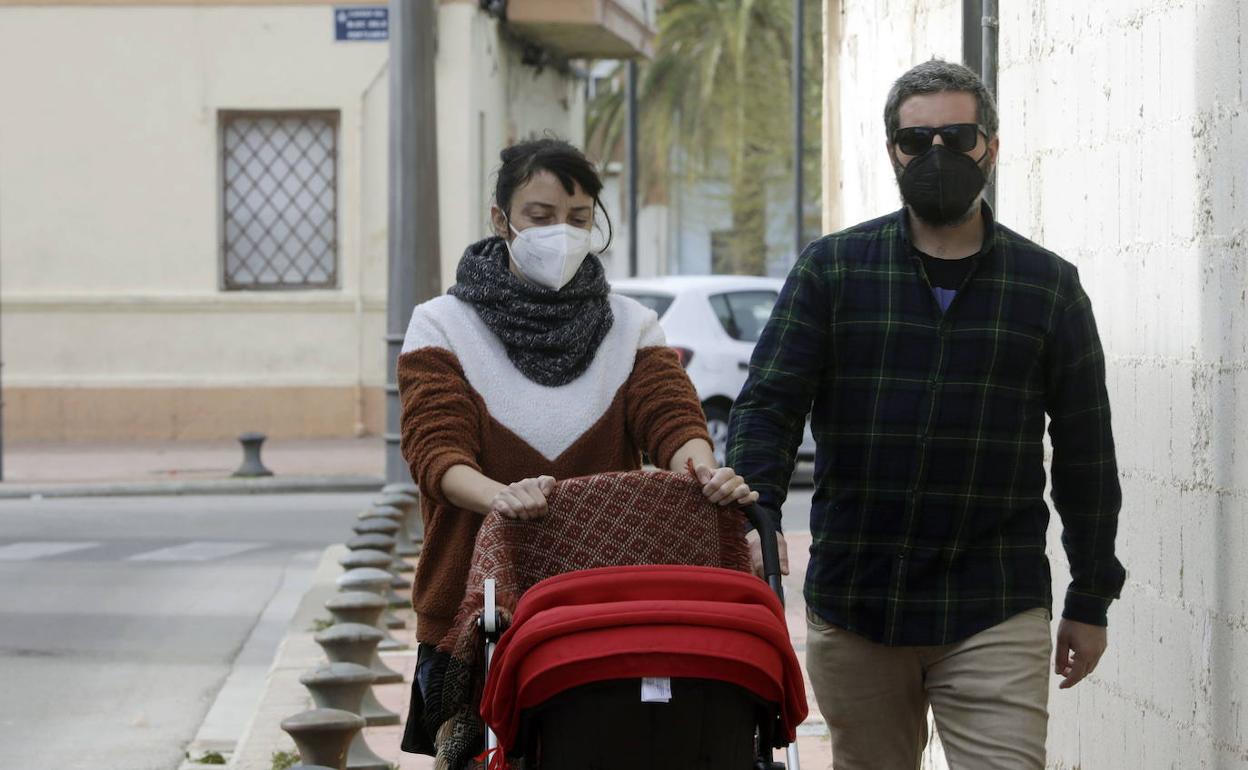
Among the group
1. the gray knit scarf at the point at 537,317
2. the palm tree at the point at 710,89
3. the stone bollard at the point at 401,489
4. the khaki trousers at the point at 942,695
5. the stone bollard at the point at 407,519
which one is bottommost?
the stone bollard at the point at 407,519

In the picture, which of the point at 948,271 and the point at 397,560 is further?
the point at 397,560

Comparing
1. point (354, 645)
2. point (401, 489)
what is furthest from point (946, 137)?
point (401, 489)

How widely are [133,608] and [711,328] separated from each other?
21.7 feet

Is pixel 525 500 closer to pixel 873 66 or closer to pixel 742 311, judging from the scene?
pixel 873 66

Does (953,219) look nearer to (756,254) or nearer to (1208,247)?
(1208,247)

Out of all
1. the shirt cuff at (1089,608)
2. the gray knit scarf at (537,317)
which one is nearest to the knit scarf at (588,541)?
the gray knit scarf at (537,317)

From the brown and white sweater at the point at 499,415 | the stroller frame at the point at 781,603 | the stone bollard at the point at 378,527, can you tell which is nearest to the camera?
the stroller frame at the point at 781,603

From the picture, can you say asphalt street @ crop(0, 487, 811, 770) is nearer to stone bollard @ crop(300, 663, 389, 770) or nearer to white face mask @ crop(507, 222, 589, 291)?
stone bollard @ crop(300, 663, 389, 770)

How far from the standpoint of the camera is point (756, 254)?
3972 cm

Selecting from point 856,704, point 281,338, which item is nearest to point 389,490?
point 856,704

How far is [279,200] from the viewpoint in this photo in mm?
22594

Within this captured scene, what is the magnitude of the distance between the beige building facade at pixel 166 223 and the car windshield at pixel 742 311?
6.16 metres

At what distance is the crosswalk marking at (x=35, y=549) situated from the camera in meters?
12.6

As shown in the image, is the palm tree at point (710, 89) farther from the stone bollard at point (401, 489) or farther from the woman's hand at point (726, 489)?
the woman's hand at point (726, 489)
